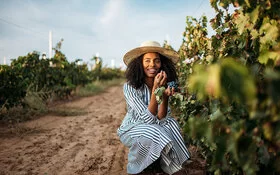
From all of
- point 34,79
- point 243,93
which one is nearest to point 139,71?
point 243,93

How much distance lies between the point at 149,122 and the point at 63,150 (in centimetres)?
165

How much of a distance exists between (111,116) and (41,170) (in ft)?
11.5

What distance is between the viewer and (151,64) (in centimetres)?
295

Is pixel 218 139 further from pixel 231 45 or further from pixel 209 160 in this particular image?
pixel 209 160

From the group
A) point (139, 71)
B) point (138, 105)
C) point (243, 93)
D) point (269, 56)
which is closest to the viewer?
point (243, 93)

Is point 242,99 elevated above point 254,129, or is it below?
above

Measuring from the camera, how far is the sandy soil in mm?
3032

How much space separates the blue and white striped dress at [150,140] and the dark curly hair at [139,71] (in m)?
0.19

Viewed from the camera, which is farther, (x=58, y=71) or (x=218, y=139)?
(x=58, y=71)

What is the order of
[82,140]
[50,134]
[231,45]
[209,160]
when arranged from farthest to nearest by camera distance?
[50,134]
[82,140]
[209,160]
[231,45]

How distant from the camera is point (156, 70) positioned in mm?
2986

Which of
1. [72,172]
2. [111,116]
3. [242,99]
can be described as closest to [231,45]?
[242,99]

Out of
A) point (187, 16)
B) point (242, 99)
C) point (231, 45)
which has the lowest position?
point (242, 99)

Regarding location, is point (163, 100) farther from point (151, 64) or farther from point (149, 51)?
point (149, 51)
